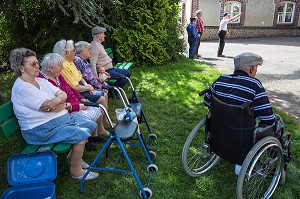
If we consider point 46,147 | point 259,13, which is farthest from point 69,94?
point 259,13

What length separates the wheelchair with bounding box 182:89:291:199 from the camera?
2.48 metres

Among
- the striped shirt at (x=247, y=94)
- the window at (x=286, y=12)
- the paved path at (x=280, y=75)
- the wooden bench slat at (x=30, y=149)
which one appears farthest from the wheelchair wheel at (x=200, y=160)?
the window at (x=286, y=12)

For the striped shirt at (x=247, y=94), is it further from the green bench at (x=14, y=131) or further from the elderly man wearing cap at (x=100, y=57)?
the elderly man wearing cap at (x=100, y=57)

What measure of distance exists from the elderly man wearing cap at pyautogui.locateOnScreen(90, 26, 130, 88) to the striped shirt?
2.44 metres

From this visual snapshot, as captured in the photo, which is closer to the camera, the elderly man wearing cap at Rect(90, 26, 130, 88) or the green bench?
the green bench

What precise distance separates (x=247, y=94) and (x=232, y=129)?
0.35 metres

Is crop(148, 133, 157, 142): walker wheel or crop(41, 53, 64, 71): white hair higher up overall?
crop(41, 53, 64, 71): white hair

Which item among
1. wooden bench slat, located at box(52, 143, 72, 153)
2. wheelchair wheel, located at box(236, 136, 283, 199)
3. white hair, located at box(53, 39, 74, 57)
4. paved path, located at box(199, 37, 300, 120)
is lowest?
paved path, located at box(199, 37, 300, 120)

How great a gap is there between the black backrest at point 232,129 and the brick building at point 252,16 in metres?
15.4

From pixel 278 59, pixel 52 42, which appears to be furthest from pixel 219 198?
pixel 278 59

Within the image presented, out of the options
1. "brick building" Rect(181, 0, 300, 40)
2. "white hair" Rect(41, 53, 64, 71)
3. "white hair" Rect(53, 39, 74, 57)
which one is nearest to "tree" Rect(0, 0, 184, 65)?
"white hair" Rect(53, 39, 74, 57)

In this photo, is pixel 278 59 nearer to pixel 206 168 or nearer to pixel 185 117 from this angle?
pixel 185 117

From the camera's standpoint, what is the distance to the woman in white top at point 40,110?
8.90 ft

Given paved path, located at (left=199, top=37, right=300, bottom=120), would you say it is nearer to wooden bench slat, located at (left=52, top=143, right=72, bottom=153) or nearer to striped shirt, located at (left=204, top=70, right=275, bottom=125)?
striped shirt, located at (left=204, top=70, right=275, bottom=125)
